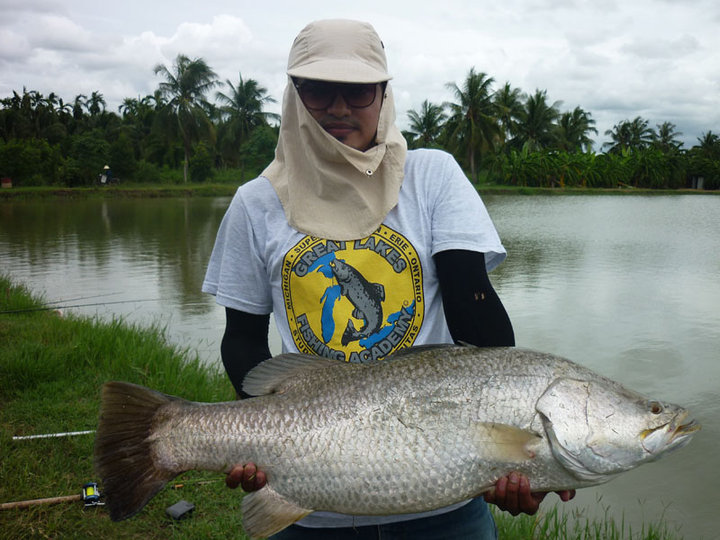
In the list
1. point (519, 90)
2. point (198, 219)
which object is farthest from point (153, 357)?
point (519, 90)

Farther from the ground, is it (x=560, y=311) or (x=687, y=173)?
(x=687, y=173)

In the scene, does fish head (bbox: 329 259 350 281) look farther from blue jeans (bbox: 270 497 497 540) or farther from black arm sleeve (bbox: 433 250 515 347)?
blue jeans (bbox: 270 497 497 540)

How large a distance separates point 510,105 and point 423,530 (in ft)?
177

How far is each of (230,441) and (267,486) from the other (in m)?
0.17

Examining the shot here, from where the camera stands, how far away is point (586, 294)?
37.3ft

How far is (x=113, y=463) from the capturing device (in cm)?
188

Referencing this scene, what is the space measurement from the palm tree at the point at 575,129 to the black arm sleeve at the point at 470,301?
180ft

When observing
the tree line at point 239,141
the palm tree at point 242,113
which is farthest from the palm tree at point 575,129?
the palm tree at point 242,113

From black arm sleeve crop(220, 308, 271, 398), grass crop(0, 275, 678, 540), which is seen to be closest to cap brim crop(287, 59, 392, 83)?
black arm sleeve crop(220, 308, 271, 398)

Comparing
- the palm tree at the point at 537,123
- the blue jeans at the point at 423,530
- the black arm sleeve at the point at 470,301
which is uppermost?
the palm tree at the point at 537,123

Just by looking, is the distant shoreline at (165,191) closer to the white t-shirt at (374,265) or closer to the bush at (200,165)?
the bush at (200,165)

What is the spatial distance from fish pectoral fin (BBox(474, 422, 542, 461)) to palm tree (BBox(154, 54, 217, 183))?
43.0 meters

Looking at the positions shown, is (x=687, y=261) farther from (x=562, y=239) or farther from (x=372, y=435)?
(x=372, y=435)

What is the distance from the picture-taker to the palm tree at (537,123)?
50688mm
